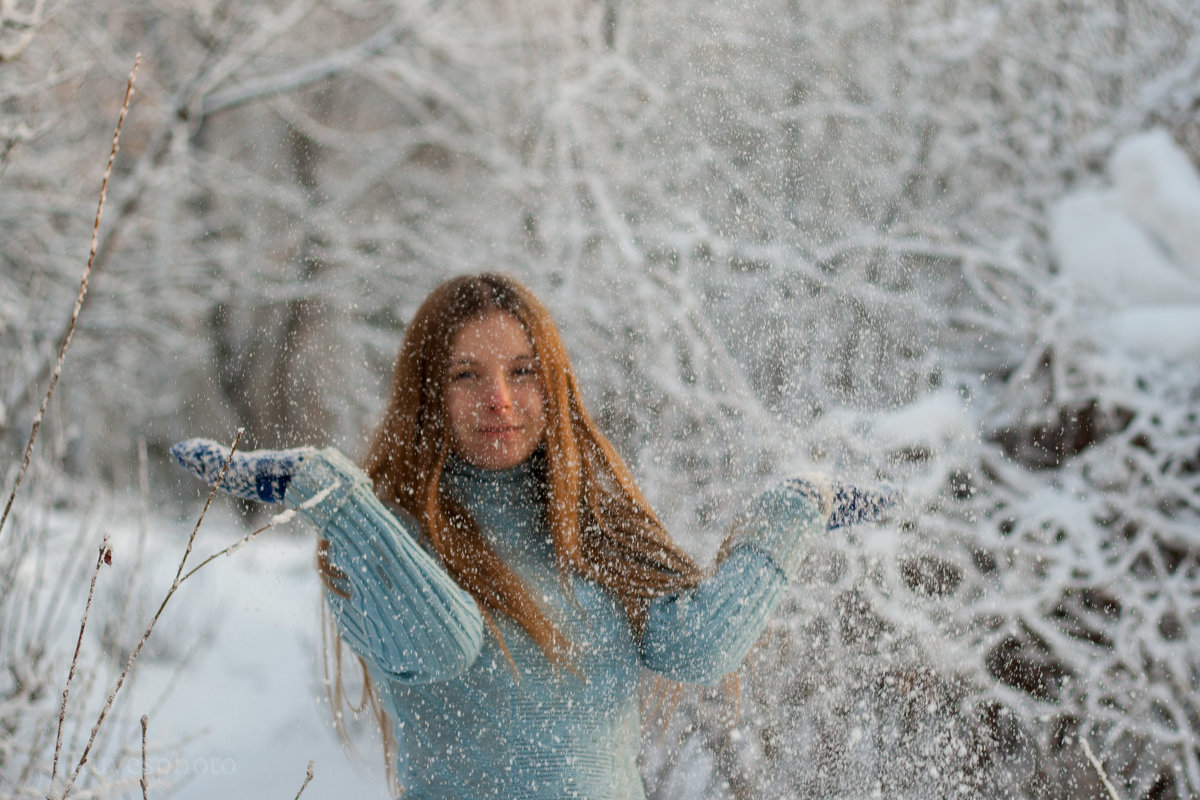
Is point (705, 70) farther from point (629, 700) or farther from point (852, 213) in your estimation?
point (629, 700)

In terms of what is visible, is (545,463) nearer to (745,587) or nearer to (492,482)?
(492,482)

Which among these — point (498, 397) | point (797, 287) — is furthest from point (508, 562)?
point (797, 287)

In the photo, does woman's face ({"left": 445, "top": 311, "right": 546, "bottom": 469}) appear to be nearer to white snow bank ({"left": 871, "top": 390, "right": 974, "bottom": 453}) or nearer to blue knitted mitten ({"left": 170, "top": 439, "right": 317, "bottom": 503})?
blue knitted mitten ({"left": 170, "top": 439, "right": 317, "bottom": 503})

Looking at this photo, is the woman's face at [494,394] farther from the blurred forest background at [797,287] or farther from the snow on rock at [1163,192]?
the snow on rock at [1163,192]

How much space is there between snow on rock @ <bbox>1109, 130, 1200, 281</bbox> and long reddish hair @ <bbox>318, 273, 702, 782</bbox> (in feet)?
7.66

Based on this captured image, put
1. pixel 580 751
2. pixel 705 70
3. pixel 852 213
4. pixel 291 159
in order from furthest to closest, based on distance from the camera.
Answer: pixel 291 159 → pixel 705 70 → pixel 852 213 → pixel 580 751

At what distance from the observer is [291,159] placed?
19.2ft

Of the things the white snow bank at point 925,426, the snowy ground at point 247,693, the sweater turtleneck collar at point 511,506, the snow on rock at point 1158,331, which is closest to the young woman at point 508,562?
the sweater turtleneck collar at point 511,506

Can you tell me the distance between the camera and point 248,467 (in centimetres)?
90

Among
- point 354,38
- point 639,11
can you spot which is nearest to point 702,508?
point 639,11

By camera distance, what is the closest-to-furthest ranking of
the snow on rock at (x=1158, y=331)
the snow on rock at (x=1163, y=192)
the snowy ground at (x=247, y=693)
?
the snowy ground at (x=247, y=693) → the snow on rock at (x=1158, y=331) → the snow on rock at (x=1163, y=192)

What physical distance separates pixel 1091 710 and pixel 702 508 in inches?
42.5

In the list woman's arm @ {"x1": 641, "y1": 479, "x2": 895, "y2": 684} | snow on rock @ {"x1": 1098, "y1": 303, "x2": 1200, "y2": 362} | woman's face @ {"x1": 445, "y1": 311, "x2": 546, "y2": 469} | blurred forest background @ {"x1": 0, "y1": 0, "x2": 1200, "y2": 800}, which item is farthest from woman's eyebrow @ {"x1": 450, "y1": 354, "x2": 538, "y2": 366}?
snow on rock @ {"x1": 1098, "y1": 303, "x2": 1200, "y2": 362}

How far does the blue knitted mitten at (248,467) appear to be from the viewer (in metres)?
0.90
